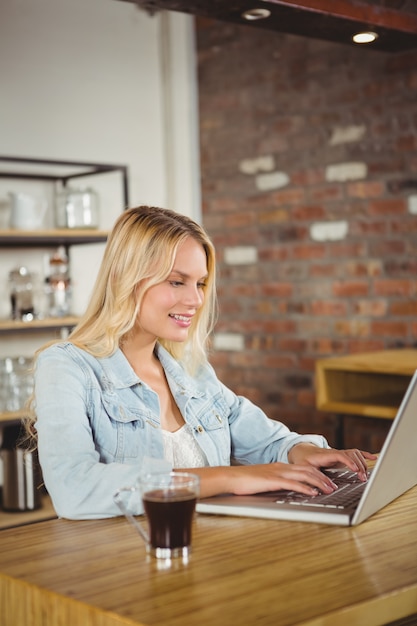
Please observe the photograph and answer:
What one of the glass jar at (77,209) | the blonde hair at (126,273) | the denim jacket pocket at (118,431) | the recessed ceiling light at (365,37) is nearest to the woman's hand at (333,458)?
the denim jacket pocket at (118,431)

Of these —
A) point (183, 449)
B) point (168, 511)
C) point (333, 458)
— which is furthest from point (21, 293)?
point (168, 511)

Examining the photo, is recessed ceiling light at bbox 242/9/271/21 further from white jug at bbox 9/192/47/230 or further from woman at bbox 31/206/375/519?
white jug at bbox 9/192/47/230

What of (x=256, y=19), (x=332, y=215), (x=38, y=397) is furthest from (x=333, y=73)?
(x=38, y=397)

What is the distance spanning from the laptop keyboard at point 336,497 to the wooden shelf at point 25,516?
239 centimetres

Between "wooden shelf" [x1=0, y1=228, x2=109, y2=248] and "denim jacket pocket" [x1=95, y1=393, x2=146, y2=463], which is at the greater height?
"wooden shelf" [x1=0, y1=228, x2=109, y2=248]

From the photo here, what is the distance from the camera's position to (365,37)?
3.44 meters

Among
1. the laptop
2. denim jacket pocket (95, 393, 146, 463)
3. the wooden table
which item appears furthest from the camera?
denim jacket pocket (95, 393, 146, 463)

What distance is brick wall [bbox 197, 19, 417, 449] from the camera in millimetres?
3986

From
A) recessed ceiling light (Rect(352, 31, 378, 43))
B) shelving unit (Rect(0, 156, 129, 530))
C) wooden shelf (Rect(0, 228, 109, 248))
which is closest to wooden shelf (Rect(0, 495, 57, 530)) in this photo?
shelving unit (Rect(0, 156, 129, 530))

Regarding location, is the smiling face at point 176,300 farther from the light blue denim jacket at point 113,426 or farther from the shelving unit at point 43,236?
the shelving unit at point 43,236

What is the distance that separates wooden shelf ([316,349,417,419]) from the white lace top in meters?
1.52

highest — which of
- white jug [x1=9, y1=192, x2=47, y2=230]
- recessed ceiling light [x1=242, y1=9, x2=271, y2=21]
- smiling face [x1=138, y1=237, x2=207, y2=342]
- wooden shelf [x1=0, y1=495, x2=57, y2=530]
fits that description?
recessed ceiling light [x1=242, y1=9, x2=271, y2=21]

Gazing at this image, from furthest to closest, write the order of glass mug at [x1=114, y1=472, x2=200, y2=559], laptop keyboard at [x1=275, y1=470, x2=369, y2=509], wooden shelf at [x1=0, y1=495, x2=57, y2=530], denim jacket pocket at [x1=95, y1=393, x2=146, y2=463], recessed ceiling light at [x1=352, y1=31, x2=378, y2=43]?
wooden shelf at [x1=0, y1=495, x2=57, y2=530]
recessed ceiling light at [x1=352, y1=31, x2=378, y2=43]
denim jacket pocket at [x1=95, y1=393, x2=146, y2=463]
laptop keyboard at [x1=275, y1=470, x2=369, y2=509]
glass mug at [x1=114, y1=472, x2=200, y2=559]

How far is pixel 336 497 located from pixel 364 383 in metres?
2.32
